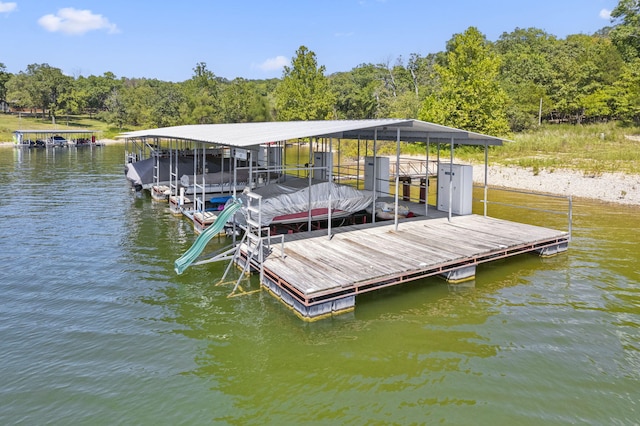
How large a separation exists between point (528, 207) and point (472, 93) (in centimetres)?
2415

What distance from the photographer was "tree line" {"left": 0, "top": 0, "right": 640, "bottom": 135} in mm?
40688

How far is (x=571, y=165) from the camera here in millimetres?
26578

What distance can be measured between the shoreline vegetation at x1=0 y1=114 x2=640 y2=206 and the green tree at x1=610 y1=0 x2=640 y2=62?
2028 centimetres

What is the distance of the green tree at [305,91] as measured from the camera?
55.0 m

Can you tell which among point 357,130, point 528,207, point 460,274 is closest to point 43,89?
point 357,130

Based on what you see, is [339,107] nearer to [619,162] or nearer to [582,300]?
[619,162]

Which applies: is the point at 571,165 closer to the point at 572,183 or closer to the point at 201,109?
the point at 572,183

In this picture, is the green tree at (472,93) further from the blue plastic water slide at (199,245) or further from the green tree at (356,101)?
the blue plastic water slide at (199,245)

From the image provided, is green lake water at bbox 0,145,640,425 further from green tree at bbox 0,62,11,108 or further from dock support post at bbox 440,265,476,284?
green tree at bbox 0,62,11,108

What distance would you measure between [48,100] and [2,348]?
3697 inches

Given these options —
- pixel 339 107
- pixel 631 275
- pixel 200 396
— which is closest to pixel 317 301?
pixel 200 396

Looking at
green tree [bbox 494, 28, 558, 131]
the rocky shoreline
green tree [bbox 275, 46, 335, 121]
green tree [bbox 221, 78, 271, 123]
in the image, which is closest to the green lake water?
the rocky shoreline

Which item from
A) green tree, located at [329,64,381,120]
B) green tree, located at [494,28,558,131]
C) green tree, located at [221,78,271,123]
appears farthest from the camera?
green tree, located at [221,78,271,123]

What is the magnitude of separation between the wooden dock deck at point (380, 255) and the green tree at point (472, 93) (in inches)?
1063
